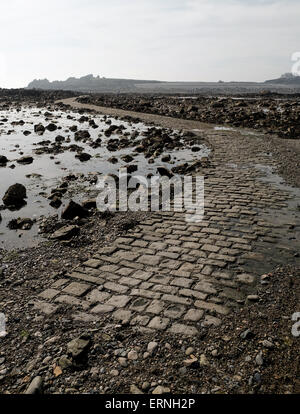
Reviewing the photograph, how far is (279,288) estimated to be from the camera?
443 centimetres

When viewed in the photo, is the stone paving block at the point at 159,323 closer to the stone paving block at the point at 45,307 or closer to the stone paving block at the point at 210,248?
the stone paving block at the point at 45,307

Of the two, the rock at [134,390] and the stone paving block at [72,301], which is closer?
the rock at [134,390]

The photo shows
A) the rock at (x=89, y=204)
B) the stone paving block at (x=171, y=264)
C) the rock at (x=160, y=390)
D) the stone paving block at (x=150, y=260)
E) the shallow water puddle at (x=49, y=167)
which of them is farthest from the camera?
the rock at (x=89, y=204)

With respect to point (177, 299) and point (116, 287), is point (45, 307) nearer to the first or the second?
point (116, 287)

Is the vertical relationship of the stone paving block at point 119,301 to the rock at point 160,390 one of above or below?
above

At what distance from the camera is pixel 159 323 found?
3.91 m

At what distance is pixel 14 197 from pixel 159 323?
6.04 meters

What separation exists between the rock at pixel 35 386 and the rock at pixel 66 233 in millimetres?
3302

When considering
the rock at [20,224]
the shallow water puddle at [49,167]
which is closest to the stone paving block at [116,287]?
the shallow water puddle at [49,167]

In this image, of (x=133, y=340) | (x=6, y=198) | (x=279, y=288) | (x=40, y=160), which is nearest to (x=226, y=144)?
(x=40, y=160)

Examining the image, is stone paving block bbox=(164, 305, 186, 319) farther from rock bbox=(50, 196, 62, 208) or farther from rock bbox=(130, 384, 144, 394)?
rock bbox=(50, 196, 62, 208)

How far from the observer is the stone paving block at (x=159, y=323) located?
385 cm

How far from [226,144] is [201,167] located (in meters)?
4.15

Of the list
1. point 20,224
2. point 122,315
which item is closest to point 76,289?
point 122,315
